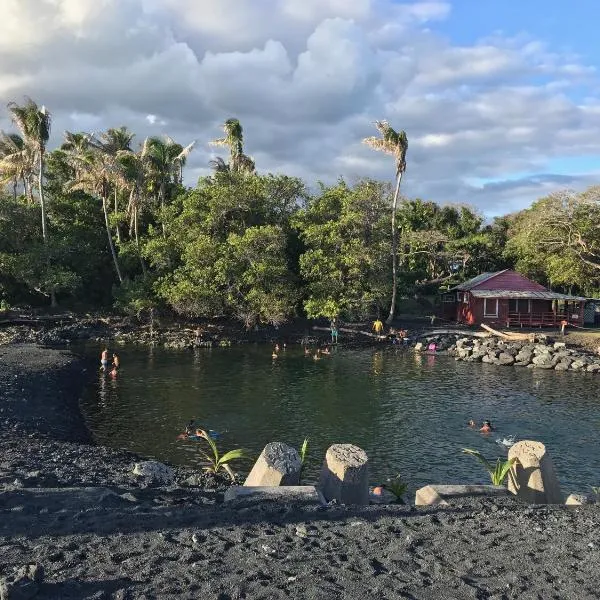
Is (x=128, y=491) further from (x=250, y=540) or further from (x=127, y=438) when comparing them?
(x=127, y=438)

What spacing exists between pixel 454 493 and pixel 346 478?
244cm

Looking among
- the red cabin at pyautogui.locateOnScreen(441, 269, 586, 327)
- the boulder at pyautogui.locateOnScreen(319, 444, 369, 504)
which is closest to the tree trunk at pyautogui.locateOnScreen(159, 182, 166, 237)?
the red cabin at pyautogui.locateOnScreen(441, 269, 586, 327)

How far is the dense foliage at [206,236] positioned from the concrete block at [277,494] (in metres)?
36.1

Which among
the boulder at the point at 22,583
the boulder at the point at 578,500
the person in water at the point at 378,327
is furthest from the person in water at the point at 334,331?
the boulder at the point at 22,583

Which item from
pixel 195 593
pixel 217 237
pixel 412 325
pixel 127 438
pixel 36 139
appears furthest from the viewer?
pixel 412 325

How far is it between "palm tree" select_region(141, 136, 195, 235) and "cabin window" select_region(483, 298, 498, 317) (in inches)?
1249

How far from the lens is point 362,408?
1042 inches

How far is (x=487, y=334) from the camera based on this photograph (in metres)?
47.7

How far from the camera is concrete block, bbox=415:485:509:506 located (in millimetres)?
11531

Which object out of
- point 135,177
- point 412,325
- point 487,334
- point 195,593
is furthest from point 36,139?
point 195,593

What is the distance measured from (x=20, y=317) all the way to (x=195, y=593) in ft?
153

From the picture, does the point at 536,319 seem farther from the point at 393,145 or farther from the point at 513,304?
the point at 393,145

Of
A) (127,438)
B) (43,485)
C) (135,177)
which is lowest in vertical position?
(127,438)

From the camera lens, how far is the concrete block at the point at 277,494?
Answer: 10.3m
